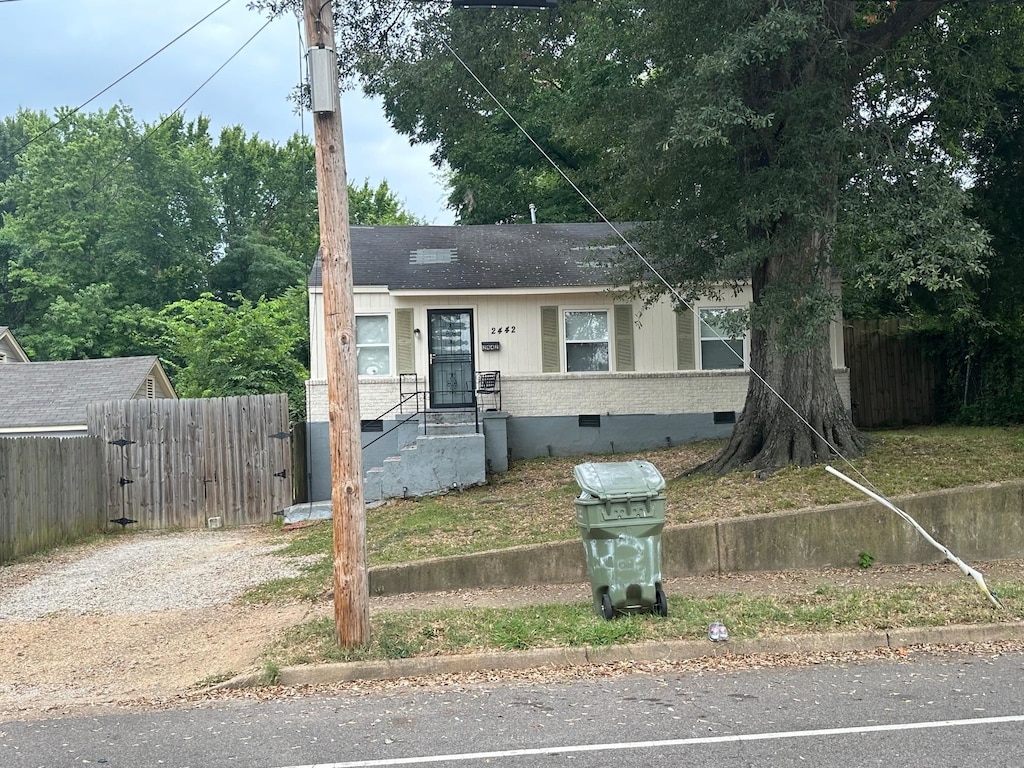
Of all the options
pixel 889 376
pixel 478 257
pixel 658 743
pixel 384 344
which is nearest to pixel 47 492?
pixel 384 344

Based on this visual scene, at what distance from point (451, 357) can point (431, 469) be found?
139 inches

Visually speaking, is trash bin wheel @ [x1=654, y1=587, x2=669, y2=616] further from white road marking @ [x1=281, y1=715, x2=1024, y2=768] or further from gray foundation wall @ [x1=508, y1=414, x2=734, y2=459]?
gray foundation wall @ [x1=508, y1=414, x2=734, y2=459]

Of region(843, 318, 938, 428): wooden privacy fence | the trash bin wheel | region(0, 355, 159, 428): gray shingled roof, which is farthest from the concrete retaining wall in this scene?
region(0, 355, 159, 428): gray shingled roof

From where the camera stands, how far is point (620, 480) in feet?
27.1

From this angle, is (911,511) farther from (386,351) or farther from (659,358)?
(386,351)

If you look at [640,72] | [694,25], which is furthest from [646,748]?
[640,72]

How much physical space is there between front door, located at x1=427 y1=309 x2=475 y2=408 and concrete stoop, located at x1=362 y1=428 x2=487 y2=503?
2791mm

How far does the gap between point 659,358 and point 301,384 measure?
1281 cm

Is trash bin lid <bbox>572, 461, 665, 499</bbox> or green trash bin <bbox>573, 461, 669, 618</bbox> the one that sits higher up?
trash bin lid <bbox>572, 461, 665, 499</bbox>

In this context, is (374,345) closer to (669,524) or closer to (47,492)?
(47,492)

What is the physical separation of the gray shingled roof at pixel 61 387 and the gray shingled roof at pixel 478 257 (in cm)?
682

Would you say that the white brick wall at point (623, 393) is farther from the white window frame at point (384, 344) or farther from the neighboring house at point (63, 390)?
the neighboring house at point (63, 390)

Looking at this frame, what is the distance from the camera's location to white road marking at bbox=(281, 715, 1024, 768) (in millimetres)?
5434

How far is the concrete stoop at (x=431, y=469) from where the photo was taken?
16.2 m
